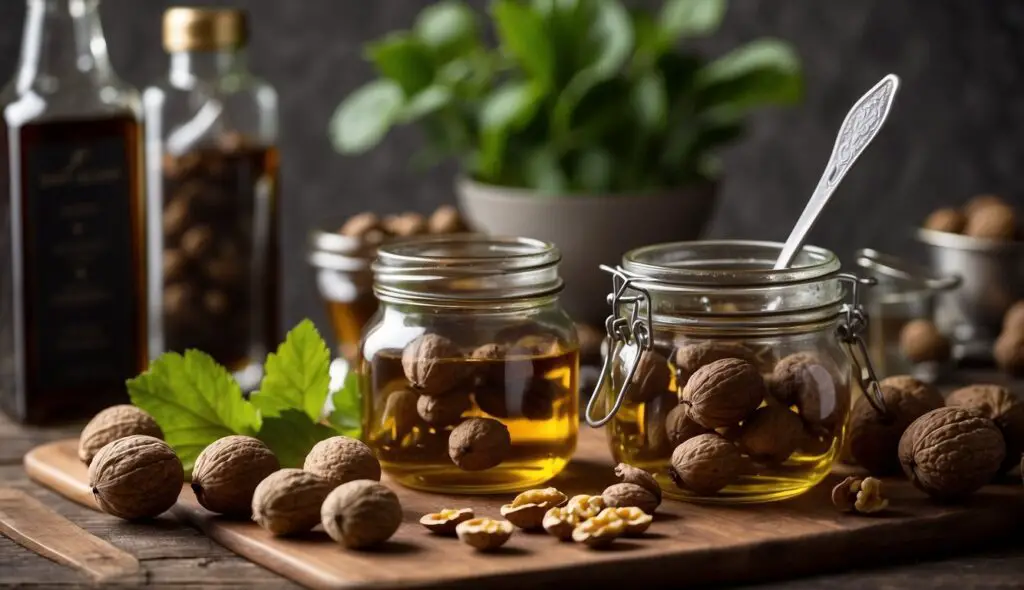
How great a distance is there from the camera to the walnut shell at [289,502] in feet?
3.31

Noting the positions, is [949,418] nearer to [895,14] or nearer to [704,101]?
[704,101]

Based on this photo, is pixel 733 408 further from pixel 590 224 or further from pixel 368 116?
pixel 368 116

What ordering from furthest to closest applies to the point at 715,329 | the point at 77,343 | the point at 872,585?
the point at 77,343 → the point at 715,329 → the point at 872,585

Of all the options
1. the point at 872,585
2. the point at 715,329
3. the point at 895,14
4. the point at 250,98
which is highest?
the point at 895,14

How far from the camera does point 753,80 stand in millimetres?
1736

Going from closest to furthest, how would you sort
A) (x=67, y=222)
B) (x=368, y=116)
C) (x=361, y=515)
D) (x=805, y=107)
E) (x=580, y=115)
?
(x=361, y=515), (x=67, y=222), (x=580, y=115), (x=368, y=116), (x=805, y=107)

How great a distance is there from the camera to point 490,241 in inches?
48.4

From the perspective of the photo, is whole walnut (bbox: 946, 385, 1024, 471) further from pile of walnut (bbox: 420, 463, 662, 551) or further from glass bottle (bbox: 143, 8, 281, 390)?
glass bottle (bbox: 143, 8, 281, 390)

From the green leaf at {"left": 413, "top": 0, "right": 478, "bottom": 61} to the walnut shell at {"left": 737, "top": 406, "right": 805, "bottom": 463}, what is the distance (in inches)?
35.0

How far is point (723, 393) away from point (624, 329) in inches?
4.8

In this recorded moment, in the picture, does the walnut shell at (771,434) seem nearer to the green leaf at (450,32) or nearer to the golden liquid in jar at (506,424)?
the golden liquid in jar at (506,424)

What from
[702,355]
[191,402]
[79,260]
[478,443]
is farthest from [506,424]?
[79,260]

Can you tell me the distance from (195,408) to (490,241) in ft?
0.92

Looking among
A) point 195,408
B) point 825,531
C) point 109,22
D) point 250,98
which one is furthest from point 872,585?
point 109,22
